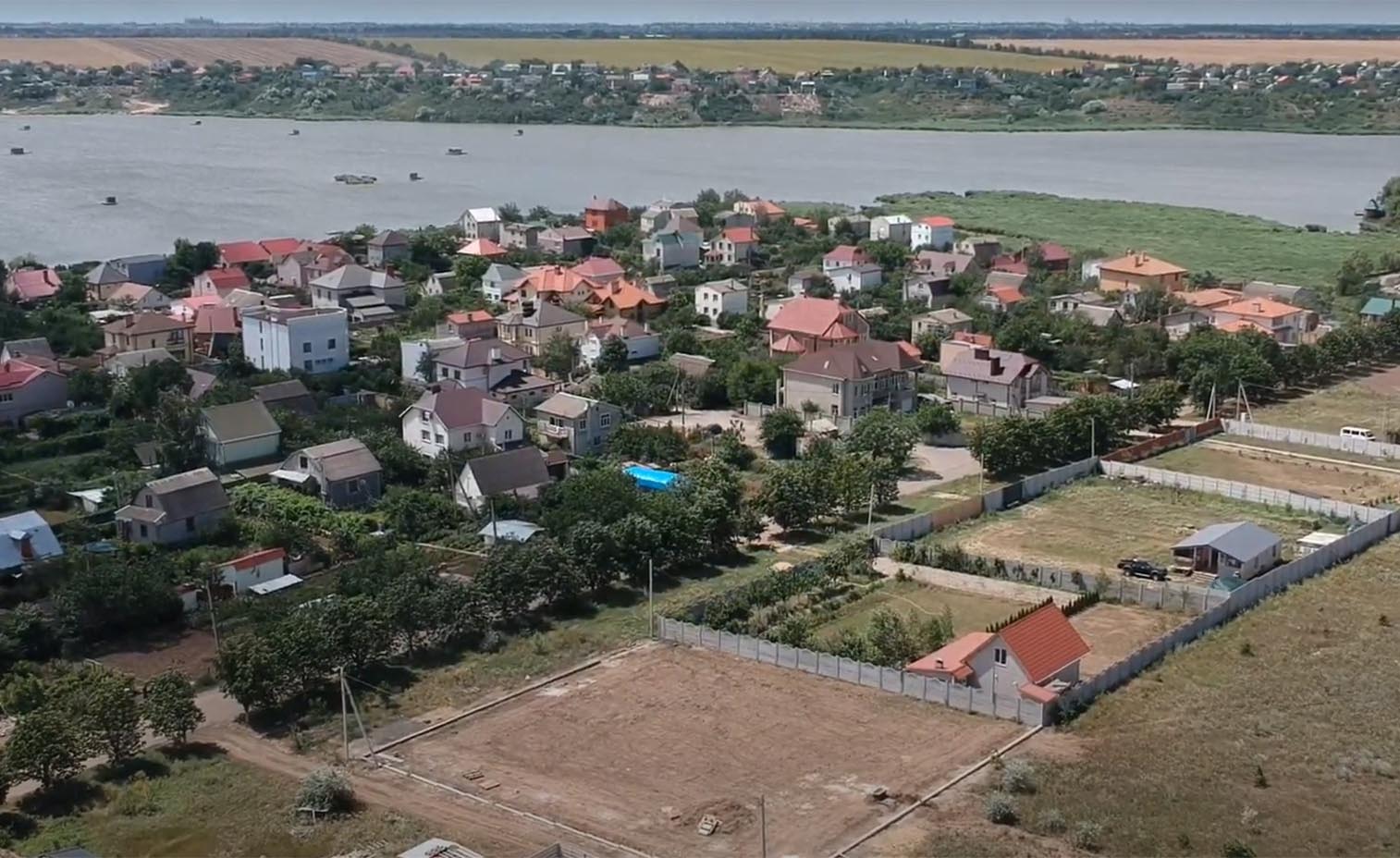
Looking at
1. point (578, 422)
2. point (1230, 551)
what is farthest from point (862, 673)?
point (578, 422)

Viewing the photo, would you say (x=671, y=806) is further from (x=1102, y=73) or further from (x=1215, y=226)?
(x=1102, y=73)

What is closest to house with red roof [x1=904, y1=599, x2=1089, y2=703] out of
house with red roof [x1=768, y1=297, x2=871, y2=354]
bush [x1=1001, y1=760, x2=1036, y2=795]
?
bush [x1=1001, y1=760, x2=1036, y2=795]

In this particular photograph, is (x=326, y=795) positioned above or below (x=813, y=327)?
below

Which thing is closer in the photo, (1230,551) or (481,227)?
(1230,551)

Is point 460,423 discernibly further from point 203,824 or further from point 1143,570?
point 203,824

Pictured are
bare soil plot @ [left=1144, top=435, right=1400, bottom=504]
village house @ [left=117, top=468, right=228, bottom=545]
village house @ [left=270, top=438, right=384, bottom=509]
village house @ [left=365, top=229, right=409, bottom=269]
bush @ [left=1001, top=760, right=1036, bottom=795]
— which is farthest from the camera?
village house @ [left=365, top=229, right=409, bottom=269]

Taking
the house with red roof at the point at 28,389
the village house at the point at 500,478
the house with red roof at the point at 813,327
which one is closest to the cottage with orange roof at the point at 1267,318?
the house with red roof at the point at 813,327

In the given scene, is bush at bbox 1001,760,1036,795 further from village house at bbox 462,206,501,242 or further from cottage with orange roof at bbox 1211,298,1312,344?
village house at bbox 462,206,501,242
